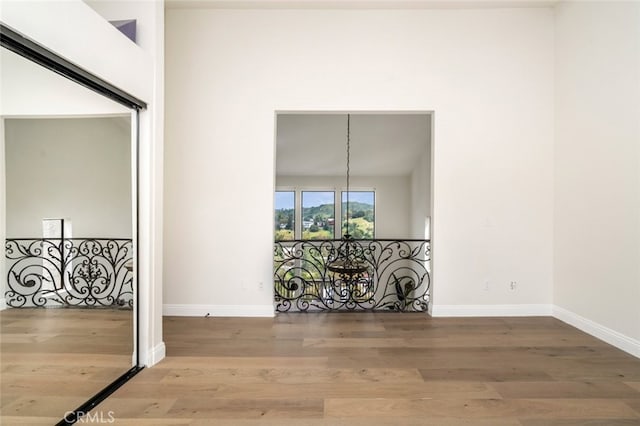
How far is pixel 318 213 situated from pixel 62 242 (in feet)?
24.2

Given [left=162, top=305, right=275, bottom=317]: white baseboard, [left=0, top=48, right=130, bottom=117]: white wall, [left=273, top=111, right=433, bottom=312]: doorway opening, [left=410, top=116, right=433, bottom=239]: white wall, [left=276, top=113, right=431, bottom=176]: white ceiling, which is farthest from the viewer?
[left=410, top=116, right=433, bottom=239]: white wall

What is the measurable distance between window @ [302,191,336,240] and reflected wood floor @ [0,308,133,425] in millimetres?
6756

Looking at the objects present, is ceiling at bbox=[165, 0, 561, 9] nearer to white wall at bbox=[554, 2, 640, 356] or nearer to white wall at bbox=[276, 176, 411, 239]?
white wall at bbox=[554, 2, 640, 356]

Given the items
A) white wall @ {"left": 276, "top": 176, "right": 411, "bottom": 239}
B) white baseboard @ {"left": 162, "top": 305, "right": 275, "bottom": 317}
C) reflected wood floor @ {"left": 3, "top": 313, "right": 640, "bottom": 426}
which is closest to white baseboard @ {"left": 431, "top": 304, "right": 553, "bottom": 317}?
reflected wood floor @ {"left": 3, "top": 313, "right": 640, "bottom": 426}

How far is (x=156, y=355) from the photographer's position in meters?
2.71

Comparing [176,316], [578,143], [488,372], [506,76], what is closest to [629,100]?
[578,143]

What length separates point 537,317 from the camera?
3969 mm

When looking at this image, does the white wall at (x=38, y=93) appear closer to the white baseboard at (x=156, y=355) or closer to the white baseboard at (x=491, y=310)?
the white baseboard at (x=156, y=355)

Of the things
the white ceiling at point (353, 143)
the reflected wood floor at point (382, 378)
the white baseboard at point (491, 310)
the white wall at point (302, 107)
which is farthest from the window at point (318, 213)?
the reflected wood floor at point (382, 378)

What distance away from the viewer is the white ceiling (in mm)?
6773

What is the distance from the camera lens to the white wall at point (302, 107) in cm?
401

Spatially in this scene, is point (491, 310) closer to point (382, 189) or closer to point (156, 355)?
point (156, 355)

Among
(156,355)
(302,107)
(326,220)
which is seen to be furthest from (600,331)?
(326,220)

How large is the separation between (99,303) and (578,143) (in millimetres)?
4769
